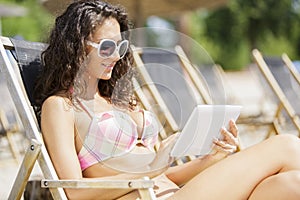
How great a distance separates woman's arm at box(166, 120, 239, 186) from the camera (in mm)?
2453

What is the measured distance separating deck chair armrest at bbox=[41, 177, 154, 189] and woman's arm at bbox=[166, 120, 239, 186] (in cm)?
53

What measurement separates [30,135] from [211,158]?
70 cm

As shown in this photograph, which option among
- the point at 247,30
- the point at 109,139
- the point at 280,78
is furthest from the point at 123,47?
the point at 247,30

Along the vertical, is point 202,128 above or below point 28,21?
below

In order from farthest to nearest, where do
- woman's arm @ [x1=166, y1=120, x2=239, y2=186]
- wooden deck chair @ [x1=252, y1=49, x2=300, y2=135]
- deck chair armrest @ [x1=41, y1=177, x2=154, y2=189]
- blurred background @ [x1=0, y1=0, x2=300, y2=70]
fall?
blurred background @ [x1=0, y1=0, x2=300, y2=70] → wooden deck chair @ [x1=252, y1=49, x2=300, y2=135] → woman's arm @ [x1=166, y1=120, x2=239, y2=186] → deck chair armrest @ [x1=41, y1=177, x2=154, y2=189]

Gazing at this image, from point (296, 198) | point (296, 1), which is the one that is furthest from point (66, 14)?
point (296, 1)

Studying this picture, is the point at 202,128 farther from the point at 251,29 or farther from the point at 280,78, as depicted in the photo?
the point at 251,29

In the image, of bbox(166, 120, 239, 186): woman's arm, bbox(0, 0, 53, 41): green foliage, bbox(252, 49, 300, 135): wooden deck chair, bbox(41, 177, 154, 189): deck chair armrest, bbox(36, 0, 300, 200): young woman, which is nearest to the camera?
bbox(41, 177, 154, 189): deck chair armrest

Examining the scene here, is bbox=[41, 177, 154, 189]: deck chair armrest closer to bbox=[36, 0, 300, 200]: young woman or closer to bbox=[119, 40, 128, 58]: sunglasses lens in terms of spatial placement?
bbox=[36, 0, 300, 200]: young woman

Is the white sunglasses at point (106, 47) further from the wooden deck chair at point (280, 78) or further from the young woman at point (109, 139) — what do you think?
the wooden deck chair at point (280, 78)

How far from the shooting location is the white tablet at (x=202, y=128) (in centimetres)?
232

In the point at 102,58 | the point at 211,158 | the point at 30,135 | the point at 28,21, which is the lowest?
the point at 211,158

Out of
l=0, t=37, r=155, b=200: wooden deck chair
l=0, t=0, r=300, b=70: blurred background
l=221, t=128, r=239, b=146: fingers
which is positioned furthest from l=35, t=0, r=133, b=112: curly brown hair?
l=0, t=0, r=300, b=70: blurred background

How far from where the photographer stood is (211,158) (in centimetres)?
259
